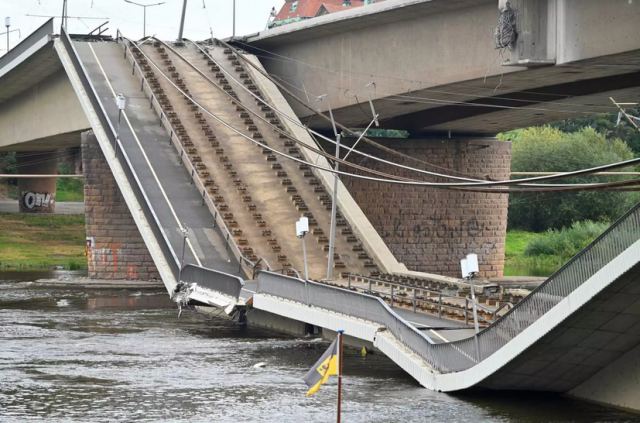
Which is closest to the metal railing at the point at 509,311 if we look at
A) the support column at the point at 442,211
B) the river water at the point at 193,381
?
the river water at the point at 193,381

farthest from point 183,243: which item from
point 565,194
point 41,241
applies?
point 565,194

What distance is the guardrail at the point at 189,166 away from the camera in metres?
49.0

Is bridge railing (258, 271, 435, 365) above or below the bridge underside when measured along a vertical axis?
below

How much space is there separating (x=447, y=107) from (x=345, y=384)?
27.4 m

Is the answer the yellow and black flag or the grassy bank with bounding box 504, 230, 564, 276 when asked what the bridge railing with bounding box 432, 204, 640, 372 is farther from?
the grassy bank with bounding box 504, 230, 564, 276

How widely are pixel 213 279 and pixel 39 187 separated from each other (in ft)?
149

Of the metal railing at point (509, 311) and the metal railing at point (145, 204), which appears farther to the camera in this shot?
the metal railing at point (145, 204)

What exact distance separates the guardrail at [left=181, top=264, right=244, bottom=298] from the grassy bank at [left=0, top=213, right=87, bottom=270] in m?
23.5

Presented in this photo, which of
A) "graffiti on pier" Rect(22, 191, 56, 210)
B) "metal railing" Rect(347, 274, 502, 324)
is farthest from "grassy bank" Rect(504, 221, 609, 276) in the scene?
"metal railing" Rect(347, 274, 502, 324)

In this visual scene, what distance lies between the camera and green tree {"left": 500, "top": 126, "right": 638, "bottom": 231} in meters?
84.8

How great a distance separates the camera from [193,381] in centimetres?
3462

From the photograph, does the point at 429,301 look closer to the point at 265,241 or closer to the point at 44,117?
the point at 265,241

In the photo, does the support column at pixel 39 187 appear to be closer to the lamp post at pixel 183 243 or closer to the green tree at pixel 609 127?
the green tree at pixel 609 127

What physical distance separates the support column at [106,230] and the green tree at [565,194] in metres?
29.5
